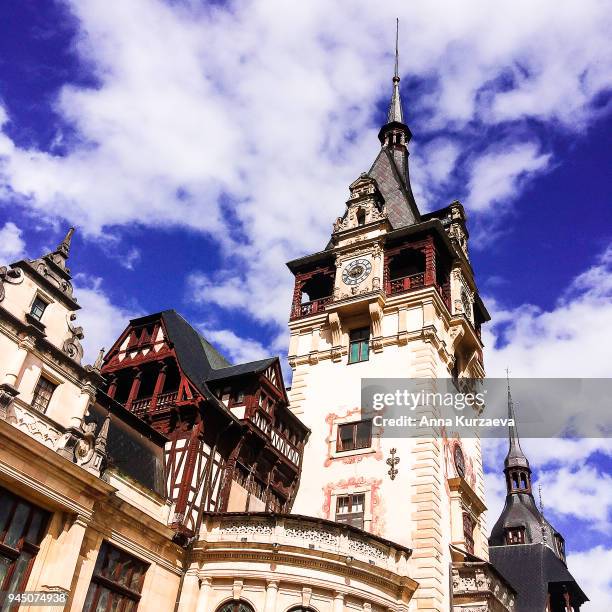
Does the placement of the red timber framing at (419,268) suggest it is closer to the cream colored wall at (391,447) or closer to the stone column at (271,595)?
the cream colored wall at (391,447)

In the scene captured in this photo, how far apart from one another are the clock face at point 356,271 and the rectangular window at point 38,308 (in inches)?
631

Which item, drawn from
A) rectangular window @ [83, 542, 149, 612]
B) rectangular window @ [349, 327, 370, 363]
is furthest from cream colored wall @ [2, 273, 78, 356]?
rectangular window @ [349, 327, 370, 363]

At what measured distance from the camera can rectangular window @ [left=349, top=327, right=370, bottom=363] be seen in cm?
3042

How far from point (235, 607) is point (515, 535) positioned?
53272 millimetres

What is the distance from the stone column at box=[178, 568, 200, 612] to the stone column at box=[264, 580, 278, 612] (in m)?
2.31

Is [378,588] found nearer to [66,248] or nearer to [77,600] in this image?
[77,600]

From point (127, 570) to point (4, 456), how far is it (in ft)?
18.3

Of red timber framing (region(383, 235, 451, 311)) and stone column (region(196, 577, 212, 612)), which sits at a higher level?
red timber framing (region(383, 235, 451, 311))

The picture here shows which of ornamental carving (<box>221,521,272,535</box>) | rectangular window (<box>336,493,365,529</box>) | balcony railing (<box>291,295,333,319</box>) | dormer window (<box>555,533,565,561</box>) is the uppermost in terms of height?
dormer window (<box>555,533,565,561</box>)

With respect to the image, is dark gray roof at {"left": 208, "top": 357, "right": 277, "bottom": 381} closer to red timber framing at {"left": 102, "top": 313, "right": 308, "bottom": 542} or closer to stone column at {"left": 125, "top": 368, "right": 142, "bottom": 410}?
red timber framing at {"left": 102, "top": 313, "right": 308, "bottom": 542}

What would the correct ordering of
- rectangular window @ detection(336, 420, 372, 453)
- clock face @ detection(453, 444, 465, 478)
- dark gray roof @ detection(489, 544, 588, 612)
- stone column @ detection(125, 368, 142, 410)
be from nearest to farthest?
stone column @ detection(125, 368, 142, 410) < rectangular window @ detection(336, 420, 372, 453) < clock face @ detection(453, 444, 465, 478) < dark gray roof @ detection(489, 544, 588, 612)

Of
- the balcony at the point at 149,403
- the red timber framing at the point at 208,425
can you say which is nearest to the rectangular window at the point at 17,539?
the red timber framing at the point at 208,425

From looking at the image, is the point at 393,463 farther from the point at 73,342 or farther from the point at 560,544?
the point at 560,544

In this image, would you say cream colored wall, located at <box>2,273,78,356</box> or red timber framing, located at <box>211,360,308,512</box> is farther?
red timber framing, located at <box>211,360,308,512</box>
